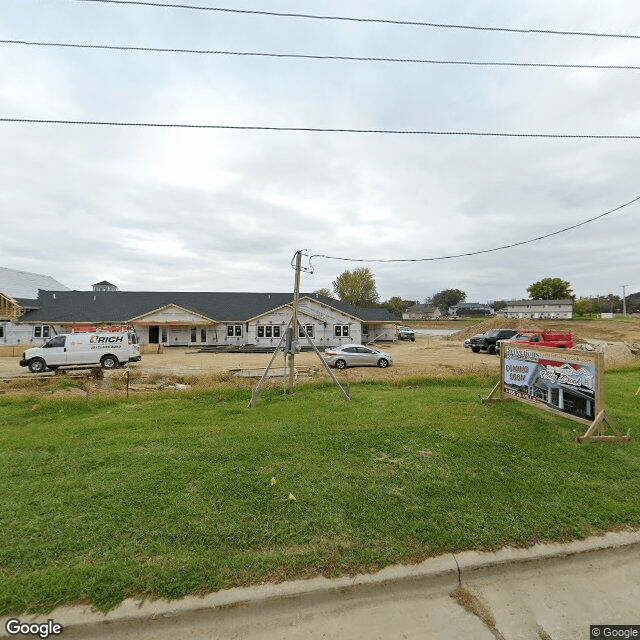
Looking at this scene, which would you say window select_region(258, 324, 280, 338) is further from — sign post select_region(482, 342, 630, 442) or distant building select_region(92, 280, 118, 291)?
distant building select_region(92, 280, 118, 291)

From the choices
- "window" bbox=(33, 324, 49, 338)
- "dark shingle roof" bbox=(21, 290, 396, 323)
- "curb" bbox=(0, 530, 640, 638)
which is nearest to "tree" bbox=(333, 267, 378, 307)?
"dark shingle roof" bbox=(21, 290, 396, 323)

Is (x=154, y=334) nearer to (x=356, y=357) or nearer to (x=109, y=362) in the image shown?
(x=109, y=362)

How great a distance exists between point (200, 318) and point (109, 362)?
1348 centimetres

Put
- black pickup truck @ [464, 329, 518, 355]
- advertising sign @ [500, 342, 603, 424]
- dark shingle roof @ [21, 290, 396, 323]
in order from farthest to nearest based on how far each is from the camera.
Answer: dark shingle roof @ [21, 290, 396, 323]
black pickup truck @ [464, 329, 518, 355]
advertising sign @ [500, 342, 603, 424]

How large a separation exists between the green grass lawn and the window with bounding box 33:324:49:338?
2973 cm

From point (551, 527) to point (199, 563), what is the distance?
151 inches

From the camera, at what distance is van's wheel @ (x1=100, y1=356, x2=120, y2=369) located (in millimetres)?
19797

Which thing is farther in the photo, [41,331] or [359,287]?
[359,287]

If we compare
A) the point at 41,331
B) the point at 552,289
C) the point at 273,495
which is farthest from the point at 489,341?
the point at 552,289

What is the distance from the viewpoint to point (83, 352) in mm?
19531

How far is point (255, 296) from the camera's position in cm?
3984

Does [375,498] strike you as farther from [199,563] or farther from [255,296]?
[255,296]

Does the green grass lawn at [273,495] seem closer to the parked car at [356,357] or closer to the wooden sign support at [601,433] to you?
the wooden sign support at [601,433]

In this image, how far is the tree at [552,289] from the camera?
354ft
